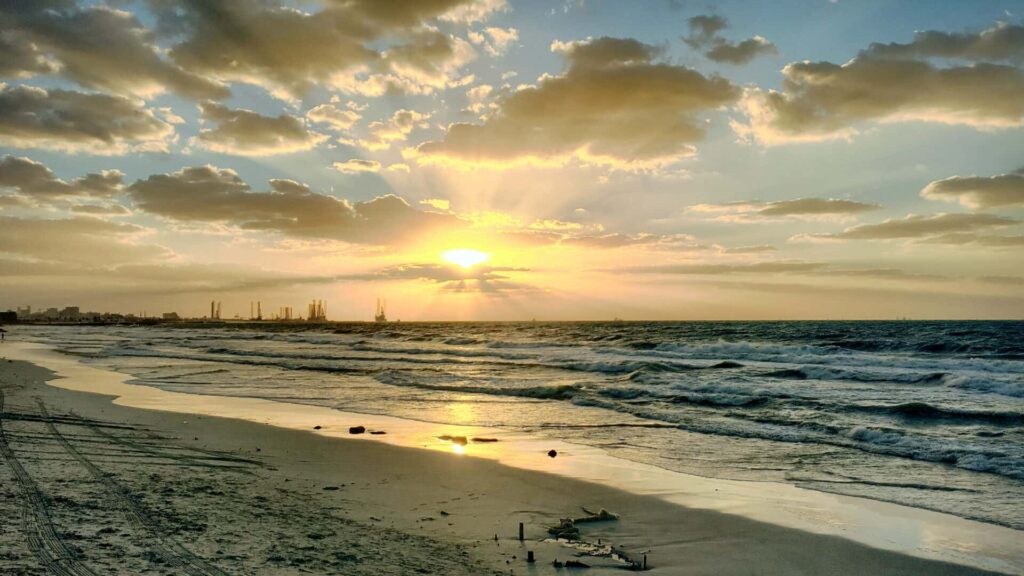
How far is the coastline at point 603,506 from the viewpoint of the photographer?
7359 mm

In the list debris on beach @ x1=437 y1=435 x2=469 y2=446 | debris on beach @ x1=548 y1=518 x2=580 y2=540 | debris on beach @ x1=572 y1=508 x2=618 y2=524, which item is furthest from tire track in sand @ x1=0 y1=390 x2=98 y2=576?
debris on beach @ x1=437 y1=435 x2=469 y2=446

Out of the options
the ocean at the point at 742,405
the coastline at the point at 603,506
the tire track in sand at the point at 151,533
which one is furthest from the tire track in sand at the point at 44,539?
the ocean at the point at 742,405

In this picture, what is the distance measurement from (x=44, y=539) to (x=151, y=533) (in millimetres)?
956

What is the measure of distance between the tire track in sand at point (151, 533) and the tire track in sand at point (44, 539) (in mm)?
674

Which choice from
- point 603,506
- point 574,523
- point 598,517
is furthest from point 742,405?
point 574,523

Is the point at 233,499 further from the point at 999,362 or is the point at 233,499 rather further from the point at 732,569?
the point at 999,362

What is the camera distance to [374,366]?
38938 mm

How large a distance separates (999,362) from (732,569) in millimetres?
37571

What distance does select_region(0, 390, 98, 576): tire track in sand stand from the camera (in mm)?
5648

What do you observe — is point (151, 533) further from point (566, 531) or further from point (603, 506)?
point (603, 506)

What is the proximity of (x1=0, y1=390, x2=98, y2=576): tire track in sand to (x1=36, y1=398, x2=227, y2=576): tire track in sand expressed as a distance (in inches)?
26.5

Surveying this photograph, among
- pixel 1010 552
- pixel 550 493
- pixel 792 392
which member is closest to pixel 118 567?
pixel 550 493

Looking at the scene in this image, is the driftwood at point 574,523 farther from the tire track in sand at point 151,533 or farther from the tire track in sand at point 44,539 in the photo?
the tire track in sand at point 44,539

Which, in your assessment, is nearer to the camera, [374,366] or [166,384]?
[166,384]
